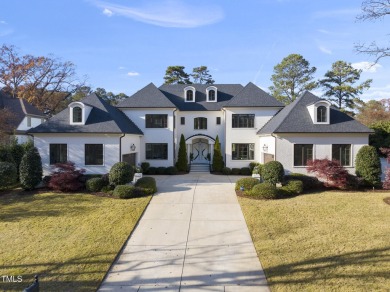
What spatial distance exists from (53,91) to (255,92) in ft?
111

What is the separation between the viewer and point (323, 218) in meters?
11.0

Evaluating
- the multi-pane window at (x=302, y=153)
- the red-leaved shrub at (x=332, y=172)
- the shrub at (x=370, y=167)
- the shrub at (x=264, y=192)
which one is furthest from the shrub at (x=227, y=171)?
the shrub at (x=370, y=167)

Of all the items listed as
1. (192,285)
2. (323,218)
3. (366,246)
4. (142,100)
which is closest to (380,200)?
(323,218)

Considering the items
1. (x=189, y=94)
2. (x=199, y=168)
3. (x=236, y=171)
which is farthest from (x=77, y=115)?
(x=236, y=171)

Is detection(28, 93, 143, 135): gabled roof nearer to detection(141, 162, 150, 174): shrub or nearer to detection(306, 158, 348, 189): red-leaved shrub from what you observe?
detection(141, 162, 150, 174): shrub

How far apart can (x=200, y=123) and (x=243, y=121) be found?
512cm

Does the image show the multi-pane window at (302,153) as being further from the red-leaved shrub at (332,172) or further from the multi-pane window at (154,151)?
the multi-pane window at (154,151)

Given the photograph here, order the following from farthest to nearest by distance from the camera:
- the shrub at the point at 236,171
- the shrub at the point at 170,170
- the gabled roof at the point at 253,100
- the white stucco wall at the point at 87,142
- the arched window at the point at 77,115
Result: the shrub at the point at 170,170 → the gabled roof at the point at 253,100 → the shrub at the point at 236,171 → the arched window at the point at 77,115 → the white stucco wall at the point at 87,142

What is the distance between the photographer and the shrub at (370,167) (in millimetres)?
16125

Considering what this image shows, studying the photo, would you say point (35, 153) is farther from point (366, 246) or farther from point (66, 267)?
point (366, 246)

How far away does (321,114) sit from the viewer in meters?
17.9

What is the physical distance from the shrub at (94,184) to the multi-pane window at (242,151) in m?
12.3

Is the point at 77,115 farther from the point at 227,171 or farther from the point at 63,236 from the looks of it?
the point at 227,171

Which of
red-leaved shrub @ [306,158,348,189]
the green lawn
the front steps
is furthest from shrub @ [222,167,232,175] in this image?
the green lawn
